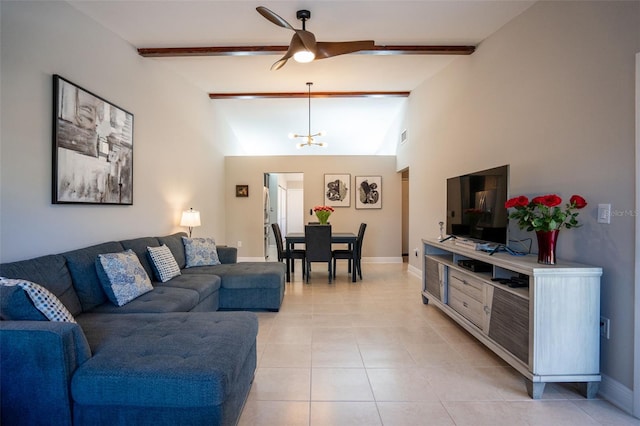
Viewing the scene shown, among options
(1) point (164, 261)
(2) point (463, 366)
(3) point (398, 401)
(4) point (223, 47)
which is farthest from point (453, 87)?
(1) point (164, 261)

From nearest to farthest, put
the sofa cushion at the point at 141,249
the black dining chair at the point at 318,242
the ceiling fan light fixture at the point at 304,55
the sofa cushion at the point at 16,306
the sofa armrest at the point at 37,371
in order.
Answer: the sofa armrest at the point at 37,371 < the sofa cushion at the point at 16,306 < the ceiling fan light fixture at the point at 304,55 < the sofa cushion at the point at 141,249 < the black dining chair at the point at 318,242

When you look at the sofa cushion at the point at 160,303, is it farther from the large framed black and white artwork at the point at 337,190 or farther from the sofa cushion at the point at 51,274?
the large framed black and white artwork at the point at 337,190

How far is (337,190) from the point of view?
7.01 metres

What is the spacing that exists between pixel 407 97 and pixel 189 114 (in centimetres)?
382

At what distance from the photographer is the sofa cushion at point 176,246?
3.71 metres

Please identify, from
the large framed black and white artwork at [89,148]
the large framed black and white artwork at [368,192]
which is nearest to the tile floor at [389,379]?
the large framed black and white artwork at [89,148]

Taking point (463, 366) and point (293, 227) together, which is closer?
point (463, 366)

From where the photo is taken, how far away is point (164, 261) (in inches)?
129

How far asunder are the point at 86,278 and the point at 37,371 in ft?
3.62

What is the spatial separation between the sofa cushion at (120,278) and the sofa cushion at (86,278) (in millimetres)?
45

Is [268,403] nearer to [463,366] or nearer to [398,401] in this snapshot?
[398,401]

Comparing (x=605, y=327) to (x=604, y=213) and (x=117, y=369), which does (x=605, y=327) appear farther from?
(x=117, y=369)

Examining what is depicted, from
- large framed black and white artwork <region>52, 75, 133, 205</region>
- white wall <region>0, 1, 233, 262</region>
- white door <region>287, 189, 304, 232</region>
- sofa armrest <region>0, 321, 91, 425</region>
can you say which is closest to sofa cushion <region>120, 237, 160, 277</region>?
white wall <region>0, 1, 233, 262</region>

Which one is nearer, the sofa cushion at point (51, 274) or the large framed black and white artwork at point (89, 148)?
the sofa cushion at point (51, 274)
